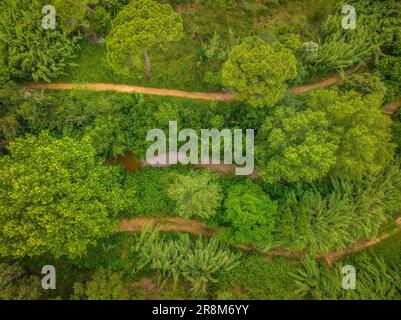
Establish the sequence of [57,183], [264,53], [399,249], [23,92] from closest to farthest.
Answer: [57,183]
[264,53]
[23,92]
[399,249]

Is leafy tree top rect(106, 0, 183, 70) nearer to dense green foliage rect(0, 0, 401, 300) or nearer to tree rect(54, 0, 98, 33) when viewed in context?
dense green foliage rect(0, 0, 401, 300)

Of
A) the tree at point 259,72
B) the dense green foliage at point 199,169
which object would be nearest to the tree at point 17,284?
the dense green foliage at point 199,169

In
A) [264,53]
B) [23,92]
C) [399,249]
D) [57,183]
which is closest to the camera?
[57,183]

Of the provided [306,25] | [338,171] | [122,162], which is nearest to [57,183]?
[122,162]

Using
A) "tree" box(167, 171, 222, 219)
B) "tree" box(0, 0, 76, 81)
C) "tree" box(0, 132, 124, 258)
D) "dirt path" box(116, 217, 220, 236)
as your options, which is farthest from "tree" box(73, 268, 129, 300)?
"tree" box(0, 0, 76, 81)

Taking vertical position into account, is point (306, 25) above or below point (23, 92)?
above

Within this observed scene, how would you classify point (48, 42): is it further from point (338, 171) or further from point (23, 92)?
point (338, 171)
